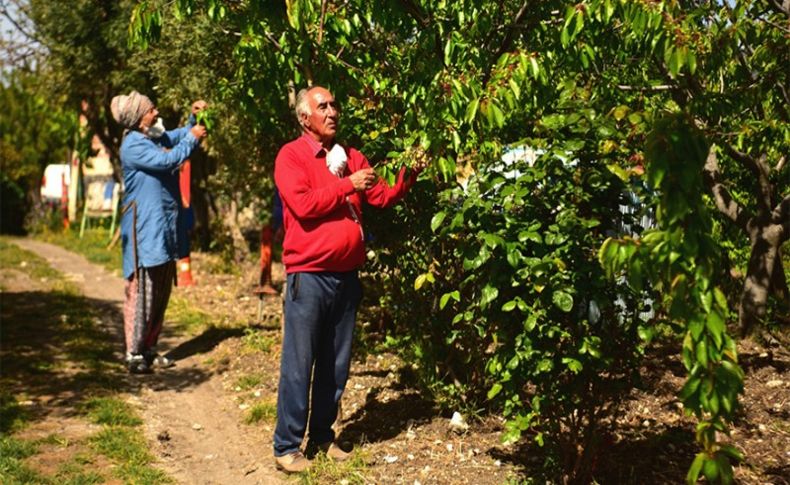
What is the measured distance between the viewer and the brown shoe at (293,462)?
505 cm

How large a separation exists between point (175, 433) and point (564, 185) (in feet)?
11.0

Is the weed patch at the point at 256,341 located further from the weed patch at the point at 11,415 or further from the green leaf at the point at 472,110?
the green leaf at the point at 472,110

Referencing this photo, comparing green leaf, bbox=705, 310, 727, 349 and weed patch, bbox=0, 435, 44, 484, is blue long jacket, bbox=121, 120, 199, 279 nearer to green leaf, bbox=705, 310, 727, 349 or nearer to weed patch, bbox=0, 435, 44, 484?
weed patch, bbox=0, 435, 44, 484

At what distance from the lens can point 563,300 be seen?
395cm

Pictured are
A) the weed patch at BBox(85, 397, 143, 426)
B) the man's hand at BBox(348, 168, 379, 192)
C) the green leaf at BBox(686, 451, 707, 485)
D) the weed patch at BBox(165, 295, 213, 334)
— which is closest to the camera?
the green leaf at BBox(686, 451, 707, 485)

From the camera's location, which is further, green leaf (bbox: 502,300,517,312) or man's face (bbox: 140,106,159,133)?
man's face (bbox: 140,106,159,133)

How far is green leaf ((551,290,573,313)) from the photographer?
3930 millimetres

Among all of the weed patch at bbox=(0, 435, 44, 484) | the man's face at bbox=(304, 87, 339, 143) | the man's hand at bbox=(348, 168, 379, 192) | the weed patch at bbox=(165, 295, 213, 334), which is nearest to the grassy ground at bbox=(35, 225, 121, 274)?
the weed patch at bbox=(165, 295, 213, 334)

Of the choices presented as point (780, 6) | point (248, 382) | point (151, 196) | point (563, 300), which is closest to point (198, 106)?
point (151, 196)

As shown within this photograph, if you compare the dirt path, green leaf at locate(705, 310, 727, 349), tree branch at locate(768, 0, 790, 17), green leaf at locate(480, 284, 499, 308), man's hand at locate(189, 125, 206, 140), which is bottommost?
the dirt path

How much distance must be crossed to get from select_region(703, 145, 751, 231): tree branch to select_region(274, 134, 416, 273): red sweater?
3.46 m

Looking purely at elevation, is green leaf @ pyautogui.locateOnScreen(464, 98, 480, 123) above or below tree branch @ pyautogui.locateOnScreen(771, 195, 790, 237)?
above

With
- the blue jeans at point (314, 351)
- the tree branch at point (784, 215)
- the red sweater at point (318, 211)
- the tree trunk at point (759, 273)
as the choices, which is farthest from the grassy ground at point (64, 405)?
the tree branch at point (784, 215)

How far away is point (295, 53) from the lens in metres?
5.34
